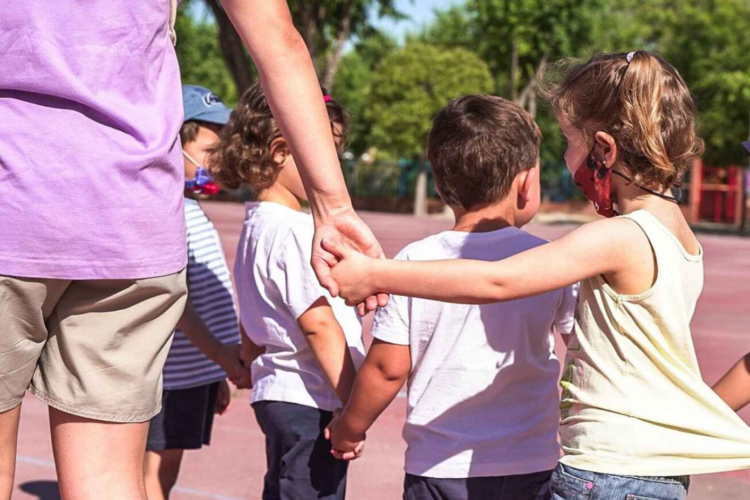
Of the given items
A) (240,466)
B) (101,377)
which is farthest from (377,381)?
(240,466)

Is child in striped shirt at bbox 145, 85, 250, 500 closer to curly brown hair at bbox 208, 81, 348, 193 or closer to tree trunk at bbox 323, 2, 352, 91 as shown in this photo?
curly brown hair at bbox 208, 81, 348, 193

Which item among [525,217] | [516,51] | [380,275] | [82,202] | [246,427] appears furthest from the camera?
[516,51]

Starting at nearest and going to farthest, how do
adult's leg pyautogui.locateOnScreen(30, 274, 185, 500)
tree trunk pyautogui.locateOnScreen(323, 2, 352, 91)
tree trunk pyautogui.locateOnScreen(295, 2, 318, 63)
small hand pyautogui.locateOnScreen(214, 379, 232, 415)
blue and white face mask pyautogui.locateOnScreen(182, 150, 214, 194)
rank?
adult's leg pyautogui.locateOnScreen(30, 274, 185, 500) < blue and white face mask pyautogui.locateOnScreen(182, 150, 214, 194) < small hand pyautogui.locateOnScreen(214, 379, 232, 415) < tree trunk pyautogui.locateOnScreen(295, 2, 318, 63) < tree trunk pyautogui.locateOnScreen(323, 2, 352, 91)

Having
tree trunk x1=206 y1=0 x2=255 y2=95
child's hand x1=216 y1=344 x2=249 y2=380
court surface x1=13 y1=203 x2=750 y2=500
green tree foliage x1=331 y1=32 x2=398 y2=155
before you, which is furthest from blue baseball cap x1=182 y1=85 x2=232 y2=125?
green tree foliage x1=331 y1=32 x2=398 y2=155

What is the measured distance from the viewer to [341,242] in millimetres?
2176

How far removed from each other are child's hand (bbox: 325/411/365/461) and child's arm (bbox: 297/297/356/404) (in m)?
0.08

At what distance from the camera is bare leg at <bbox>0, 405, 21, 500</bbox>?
186 cm

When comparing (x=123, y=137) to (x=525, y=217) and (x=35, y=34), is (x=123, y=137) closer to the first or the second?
(x=35, y=34)

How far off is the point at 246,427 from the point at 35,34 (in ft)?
12.3

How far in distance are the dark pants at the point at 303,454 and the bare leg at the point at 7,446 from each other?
1.03 metres

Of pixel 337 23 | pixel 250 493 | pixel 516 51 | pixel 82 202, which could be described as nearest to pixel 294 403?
pixel 82 202

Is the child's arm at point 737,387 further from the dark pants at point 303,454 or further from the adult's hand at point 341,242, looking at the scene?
the dark pants at point 303,454

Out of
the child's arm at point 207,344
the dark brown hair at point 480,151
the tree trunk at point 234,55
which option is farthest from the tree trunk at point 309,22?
the dark brown hair at point 480,151

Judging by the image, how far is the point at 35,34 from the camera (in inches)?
69.4
